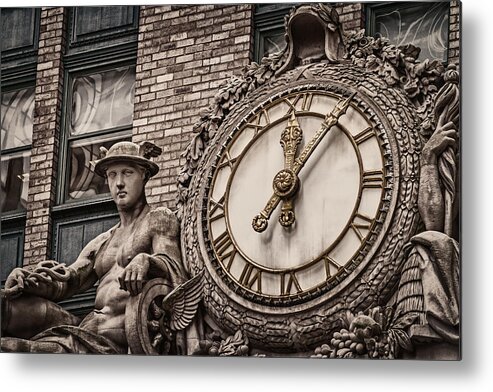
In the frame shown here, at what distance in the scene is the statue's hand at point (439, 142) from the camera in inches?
250

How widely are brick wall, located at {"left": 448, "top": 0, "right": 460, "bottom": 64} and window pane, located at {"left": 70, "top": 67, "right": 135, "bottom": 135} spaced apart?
1535 millimetres

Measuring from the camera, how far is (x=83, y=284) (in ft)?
22.8

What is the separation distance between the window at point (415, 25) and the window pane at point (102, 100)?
120cm

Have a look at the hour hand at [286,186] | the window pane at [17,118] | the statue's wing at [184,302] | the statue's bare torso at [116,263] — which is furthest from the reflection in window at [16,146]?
the hour hand at [286,186]

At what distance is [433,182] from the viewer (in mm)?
6348

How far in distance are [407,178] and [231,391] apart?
1.17 metres

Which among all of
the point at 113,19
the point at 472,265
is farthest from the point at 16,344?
the point at 472,265

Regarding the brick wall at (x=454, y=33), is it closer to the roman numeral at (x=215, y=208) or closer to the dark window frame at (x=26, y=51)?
the roman numeral at (x=215, y=208)

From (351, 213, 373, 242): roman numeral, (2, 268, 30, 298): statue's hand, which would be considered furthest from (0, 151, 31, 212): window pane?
(351, 213, 373, 242): roman numeral

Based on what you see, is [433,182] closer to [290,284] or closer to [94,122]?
[290,284]

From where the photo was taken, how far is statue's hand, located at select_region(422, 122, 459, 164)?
20.8 feet

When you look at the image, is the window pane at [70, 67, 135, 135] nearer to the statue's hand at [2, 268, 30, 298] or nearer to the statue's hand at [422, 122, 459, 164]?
the statue's hand at [2, 268, 30, 298]

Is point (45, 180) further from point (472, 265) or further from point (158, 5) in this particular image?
point (472, 265)

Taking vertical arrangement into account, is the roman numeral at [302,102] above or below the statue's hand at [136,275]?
above
